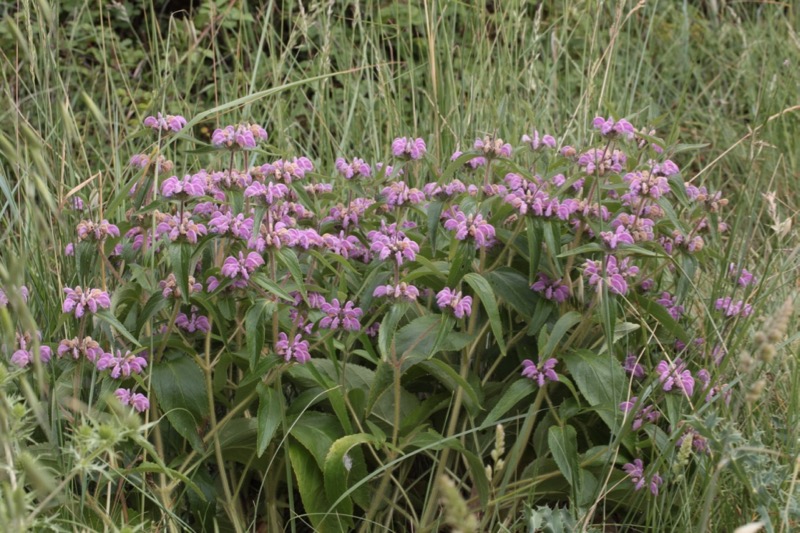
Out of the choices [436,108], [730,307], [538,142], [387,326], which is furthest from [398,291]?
[436,108]

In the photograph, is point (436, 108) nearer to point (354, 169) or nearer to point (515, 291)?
point (354, 169)

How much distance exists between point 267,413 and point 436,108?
3.83 ft

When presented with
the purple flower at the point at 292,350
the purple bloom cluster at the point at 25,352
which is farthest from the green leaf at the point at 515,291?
the purple bloom cluster at the point at 25,352

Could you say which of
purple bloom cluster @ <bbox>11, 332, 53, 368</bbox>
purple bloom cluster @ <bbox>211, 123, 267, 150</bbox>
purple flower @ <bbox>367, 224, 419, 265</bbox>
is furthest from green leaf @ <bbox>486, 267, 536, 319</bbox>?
purple bloom cluster @ <bbox>11, 332, 53, 368</bbox>

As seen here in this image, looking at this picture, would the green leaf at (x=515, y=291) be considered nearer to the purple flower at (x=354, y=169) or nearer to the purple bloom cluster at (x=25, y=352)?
the purple flower at (x=354, y=169)

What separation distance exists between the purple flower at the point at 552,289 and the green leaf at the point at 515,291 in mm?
25

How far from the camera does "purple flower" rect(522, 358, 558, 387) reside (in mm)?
1962

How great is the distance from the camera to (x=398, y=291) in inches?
73.5

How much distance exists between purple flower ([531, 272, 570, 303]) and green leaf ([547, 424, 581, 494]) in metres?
0.27

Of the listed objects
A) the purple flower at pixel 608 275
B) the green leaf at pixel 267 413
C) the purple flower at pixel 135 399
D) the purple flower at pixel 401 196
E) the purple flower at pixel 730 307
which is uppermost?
the purple flower at pixel 401 196

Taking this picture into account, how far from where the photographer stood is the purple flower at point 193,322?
198 centimetres

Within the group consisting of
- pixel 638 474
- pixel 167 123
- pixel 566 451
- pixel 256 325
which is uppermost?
pixel 167 123

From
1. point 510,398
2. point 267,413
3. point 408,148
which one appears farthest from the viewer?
point 408,148

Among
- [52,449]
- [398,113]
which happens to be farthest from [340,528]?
[398,113]
